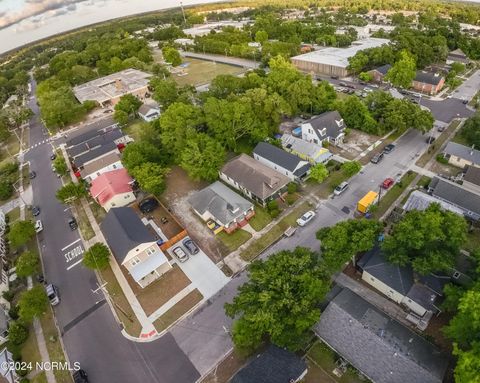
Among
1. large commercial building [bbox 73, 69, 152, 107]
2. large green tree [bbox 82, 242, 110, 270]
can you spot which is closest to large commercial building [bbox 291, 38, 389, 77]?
large commercial building [bbox 73, 69, 152, 107]

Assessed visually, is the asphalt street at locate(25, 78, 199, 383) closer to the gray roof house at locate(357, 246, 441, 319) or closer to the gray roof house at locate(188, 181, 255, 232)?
the gray roof house at locate(188, 181, 255, 232)

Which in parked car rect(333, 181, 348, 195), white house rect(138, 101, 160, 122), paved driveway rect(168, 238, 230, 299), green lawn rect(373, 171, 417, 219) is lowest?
green lawn rect(373, 171, 417, 219)

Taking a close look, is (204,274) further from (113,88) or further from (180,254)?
(113,88)

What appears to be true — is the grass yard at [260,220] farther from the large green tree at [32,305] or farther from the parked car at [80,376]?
the large green tree at [32,305]

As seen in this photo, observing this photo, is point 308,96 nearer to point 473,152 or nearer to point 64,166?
point 473,152

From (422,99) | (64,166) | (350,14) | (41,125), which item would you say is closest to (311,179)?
(422,99)

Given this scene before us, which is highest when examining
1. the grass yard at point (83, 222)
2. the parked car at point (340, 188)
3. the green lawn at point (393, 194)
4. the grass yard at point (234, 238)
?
the grass yard at point (83, 222)

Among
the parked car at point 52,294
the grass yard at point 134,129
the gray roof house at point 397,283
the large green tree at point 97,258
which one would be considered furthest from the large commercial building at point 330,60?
the parked car at point 52,294
